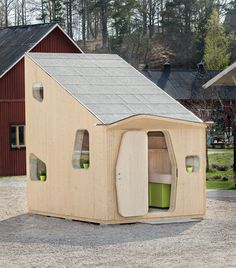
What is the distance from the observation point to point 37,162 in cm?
1770

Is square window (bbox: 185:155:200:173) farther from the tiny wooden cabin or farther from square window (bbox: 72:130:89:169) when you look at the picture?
square window (bbox: 72:130:89:169)

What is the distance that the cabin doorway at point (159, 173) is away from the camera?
663 inches

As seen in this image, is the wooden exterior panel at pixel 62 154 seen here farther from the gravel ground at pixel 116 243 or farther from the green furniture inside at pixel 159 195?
the green furniture inside at pixel 159 195

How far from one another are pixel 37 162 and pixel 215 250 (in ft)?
19.6

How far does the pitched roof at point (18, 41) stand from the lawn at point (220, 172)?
7.82 m

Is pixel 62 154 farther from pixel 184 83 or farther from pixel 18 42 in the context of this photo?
pixel 184 83

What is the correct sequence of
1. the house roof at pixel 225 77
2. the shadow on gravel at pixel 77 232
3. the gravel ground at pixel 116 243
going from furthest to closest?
the house roof at pixel 225 77 → the shadow on gravel at pixel 77 232 → the gravel ground at pixel 116 243

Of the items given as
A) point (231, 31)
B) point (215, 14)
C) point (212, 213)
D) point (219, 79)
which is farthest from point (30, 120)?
point (231, 31)

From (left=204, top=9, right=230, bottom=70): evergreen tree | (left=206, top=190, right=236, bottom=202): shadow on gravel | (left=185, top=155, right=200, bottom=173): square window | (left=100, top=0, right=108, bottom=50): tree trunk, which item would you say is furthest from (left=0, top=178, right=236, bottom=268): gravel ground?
(left=100, top=0, right=108, bottom=50): tree trunk

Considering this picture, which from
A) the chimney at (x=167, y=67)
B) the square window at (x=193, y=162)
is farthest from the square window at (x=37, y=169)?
the chimney at (x=167, y=67)

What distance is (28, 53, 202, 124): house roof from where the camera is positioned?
16375mm

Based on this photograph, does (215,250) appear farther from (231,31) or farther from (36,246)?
(231,31)

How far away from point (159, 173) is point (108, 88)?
216 centimetres

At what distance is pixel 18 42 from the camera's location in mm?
29844
